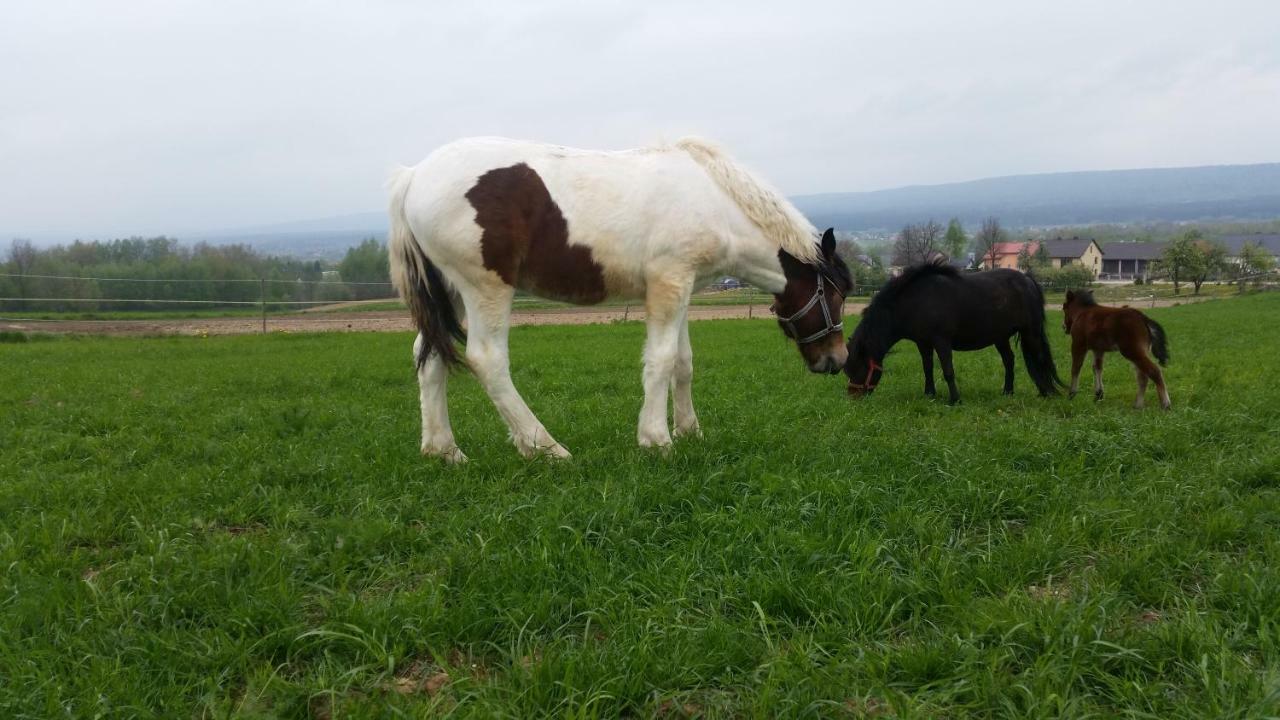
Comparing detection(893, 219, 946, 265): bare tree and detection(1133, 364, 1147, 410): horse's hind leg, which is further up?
detection(893, 219, 946, 265): bare tree

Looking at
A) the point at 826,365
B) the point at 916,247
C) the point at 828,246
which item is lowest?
the point at 826,365

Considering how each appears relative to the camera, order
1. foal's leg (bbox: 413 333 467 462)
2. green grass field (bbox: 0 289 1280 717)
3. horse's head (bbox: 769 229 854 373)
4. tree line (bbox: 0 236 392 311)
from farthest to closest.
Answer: tree line (bbox: 0 236 392 311) < horse's head (bbox: 769 229 854 373) < foal's leg (bbox: 413 333 467 462) < green grass field (bbox: 0 289 1280 717)

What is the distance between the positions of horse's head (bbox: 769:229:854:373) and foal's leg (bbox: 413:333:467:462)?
2.53 m

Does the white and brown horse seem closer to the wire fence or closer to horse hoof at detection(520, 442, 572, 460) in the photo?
horse hoof at detection(520, 442, 572, 460)

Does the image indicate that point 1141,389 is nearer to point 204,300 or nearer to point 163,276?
point 204,300

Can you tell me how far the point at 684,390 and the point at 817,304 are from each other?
1.22 meters

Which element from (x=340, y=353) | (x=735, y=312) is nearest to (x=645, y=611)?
(x=340, y=353)

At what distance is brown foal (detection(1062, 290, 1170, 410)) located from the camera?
21.0 feet

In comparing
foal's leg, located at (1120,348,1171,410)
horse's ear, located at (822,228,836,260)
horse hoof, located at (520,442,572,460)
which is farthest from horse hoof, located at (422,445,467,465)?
foal's leg, located at (1120,348,1171,410)

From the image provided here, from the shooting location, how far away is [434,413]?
4.89 m

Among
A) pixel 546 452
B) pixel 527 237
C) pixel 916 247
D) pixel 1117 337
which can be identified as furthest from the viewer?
pixel 916 247

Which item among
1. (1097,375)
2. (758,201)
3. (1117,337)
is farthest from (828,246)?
(1097,375)

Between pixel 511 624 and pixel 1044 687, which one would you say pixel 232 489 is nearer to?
pixel 511 624

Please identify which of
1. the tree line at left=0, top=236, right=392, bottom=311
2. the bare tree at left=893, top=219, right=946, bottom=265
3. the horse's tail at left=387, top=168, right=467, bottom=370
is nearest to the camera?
the horse's tail at left=387, top=168, right=467, bottom=370
